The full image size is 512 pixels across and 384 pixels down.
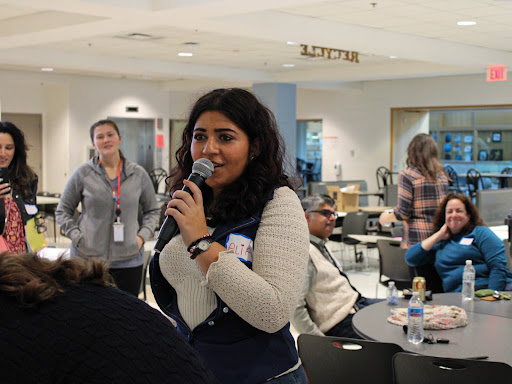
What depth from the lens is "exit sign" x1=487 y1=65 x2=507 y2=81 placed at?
10805 mm

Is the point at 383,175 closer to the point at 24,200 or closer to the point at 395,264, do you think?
the point at 395,264

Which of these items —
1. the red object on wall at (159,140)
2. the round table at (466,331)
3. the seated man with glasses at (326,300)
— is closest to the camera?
the round table at (466,331)

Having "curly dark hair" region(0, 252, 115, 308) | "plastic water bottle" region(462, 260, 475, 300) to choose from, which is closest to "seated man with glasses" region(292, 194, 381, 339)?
"plastic water bottle" region(462, 260, 475, 300)

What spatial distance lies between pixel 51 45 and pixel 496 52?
23.6 feet

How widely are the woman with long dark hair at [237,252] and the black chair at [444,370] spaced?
1.14m

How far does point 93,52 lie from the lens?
39.8ft

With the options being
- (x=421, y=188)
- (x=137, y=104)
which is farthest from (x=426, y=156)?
(x=137, y=104)

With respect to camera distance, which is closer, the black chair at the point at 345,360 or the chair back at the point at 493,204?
the black chair at the point at 345,360

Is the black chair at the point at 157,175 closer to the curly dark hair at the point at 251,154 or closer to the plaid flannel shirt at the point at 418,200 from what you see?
the plaid flannel shirt at the point at 418,200

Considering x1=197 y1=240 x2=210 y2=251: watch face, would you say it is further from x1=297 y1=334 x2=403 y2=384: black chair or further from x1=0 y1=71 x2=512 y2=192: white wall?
x1=0 y1=71 x2=512 y2=192: white wall

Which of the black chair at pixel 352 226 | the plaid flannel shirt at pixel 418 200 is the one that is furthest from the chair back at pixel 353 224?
the plaid flannel shirt at pixel 418 200

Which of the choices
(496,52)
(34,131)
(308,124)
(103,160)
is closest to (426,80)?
(496,52)

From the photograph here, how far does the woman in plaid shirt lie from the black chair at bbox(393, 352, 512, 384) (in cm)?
346

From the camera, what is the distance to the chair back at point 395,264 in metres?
6.07
